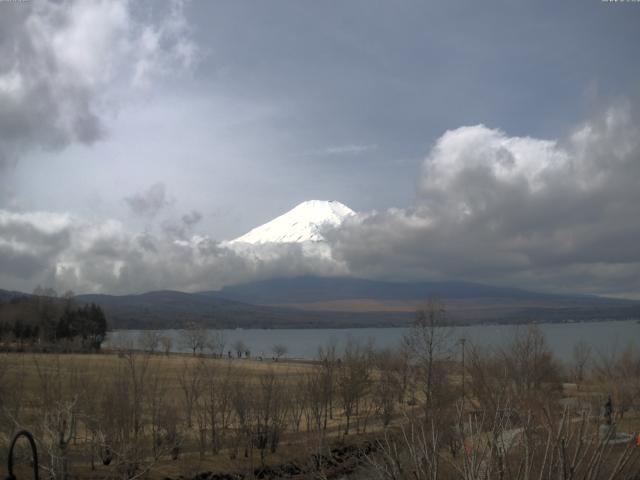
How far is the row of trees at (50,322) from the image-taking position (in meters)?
111

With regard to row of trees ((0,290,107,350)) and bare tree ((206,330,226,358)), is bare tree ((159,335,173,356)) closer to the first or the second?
bare tree ((206,330,226,358))

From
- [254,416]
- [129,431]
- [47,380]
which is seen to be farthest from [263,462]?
[47,380]

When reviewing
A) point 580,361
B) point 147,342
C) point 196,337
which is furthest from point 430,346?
point 196,337

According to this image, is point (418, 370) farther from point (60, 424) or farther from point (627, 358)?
point (60, 424)

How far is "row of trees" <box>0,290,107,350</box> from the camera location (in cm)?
11088

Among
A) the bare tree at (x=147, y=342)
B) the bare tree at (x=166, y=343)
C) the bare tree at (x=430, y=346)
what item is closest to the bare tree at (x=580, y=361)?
the bare tree at (x=430, y=346)

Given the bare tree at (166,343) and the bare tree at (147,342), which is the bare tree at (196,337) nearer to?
the bare tree at (166,343)

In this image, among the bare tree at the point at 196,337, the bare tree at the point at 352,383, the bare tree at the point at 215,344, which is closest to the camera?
the bare tree at the point at 352,383

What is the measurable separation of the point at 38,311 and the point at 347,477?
10501 cm

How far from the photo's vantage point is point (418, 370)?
155 ft

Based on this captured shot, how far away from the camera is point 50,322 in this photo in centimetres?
11806

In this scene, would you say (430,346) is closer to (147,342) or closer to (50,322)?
(147,342)

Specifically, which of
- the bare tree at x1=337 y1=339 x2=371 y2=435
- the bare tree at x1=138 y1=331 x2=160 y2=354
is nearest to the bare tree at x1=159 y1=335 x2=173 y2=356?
the bare tree at x1=138 y1=331 x2=160 y2=354

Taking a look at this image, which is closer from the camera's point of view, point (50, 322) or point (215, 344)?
Answer: point (50, 322)
